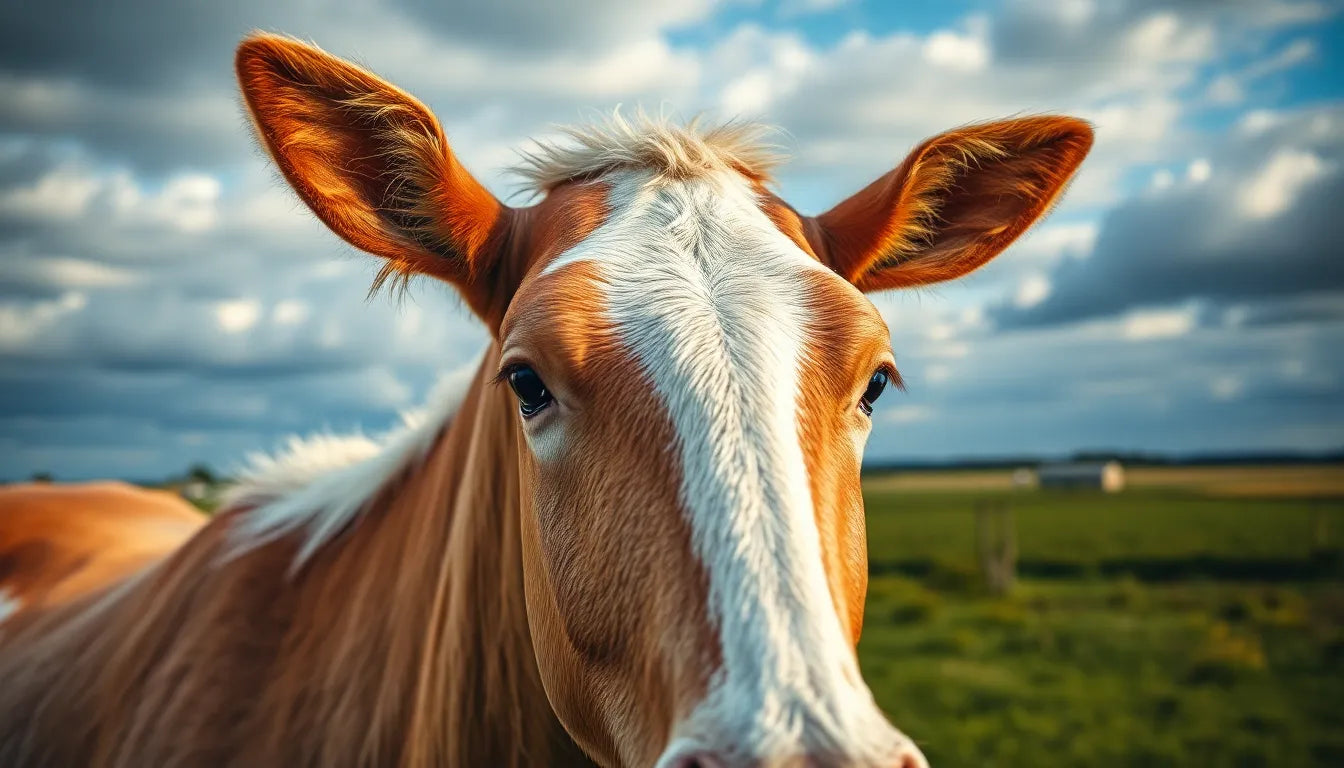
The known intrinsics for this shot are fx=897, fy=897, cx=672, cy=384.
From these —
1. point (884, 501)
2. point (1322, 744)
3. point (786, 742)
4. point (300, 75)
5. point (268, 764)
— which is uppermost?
point (300, 75)

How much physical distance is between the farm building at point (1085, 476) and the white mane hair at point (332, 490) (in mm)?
93029

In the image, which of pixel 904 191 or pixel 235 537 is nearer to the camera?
pixel 904 191

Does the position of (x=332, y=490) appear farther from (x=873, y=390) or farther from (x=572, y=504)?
(x=873, y=390)

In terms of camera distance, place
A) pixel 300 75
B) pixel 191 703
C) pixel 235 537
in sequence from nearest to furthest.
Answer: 1. pixel 300 75
2. pixel 191 703
3. pixel 235 537

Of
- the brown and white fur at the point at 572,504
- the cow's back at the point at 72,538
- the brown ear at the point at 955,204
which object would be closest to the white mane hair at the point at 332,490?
the brown and white fur at the point at 572,504

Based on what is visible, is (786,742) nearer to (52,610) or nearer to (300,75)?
(300,75)

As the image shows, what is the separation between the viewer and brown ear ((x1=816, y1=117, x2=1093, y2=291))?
301 centimetres

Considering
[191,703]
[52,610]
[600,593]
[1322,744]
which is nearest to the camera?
[600,593]

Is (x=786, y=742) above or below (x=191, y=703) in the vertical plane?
above

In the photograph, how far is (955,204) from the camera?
3.43m

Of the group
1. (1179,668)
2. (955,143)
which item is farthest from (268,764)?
(1179,668)

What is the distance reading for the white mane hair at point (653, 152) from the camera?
2.73m

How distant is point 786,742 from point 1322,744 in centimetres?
1352

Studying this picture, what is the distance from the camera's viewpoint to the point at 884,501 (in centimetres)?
8838
